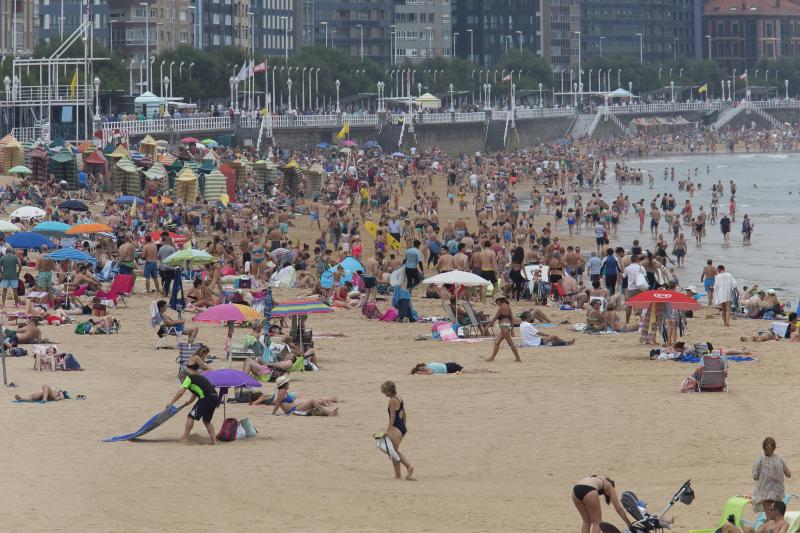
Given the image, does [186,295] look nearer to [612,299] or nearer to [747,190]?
[612,299]

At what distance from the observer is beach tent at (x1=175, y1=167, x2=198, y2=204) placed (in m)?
44.5

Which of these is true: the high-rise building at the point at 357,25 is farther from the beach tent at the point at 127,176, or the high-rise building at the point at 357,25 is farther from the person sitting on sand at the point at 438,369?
the person sitting on sand at the point at 438,369

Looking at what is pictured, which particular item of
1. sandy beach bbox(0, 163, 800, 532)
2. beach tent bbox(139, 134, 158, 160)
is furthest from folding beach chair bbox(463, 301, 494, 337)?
beach tent bbox(139, 134, 158, 160)

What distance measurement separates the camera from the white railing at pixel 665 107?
12000 cm

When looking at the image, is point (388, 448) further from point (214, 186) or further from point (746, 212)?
point (746, 212)

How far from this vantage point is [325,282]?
92.6 feet

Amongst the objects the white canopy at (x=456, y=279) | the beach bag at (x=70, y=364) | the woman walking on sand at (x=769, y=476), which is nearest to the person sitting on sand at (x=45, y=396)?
the beach bag at (x=70, y=364)

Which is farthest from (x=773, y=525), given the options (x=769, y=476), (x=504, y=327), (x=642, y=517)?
(x=504, y=327)

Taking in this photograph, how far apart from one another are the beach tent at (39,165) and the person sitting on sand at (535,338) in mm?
25717

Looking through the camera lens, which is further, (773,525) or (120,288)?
(120,288)

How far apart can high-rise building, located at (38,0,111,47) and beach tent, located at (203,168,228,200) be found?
6995 cm

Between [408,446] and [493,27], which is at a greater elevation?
[493,27]

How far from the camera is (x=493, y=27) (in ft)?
518

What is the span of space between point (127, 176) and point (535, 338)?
25060 millimetres
